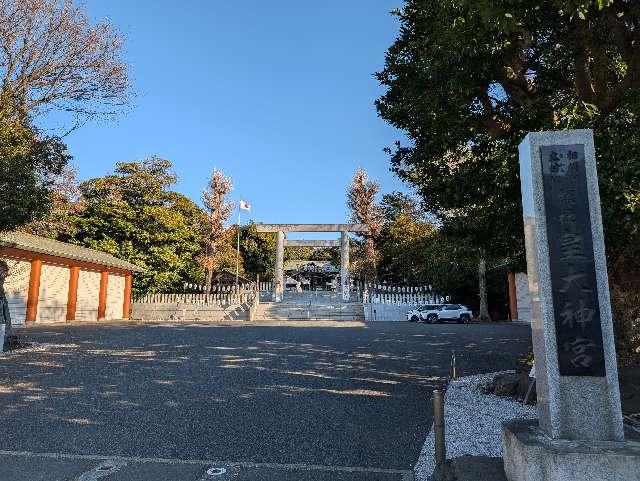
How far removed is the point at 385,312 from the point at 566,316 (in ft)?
84.9

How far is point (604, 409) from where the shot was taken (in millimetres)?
3176

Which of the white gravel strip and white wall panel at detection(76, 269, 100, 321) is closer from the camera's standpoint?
the white gravel strip

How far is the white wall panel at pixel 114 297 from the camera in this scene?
26.7 metres

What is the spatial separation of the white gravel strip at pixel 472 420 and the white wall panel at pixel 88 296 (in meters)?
22.5

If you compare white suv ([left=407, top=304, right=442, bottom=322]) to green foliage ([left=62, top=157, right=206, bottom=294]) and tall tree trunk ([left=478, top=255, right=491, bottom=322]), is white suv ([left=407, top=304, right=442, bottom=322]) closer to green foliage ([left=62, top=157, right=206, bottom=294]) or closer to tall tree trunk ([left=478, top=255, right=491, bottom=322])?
tall tree trunk ([left=478, top=255, right=491, bottom=322])

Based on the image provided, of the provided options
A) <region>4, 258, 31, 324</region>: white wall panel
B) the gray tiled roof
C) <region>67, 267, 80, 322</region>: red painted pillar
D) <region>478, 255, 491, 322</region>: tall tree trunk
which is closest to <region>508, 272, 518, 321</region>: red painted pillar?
<region>478, 255, 491, 322</region>: tall tree trunk

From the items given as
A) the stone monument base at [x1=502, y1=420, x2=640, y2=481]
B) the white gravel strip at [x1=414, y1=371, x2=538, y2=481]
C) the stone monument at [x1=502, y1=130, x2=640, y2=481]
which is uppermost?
the stone monument at [x1=502, y1=130, x2=640, y2=481]

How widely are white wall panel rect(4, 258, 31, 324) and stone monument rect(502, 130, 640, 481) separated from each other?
2128 cm

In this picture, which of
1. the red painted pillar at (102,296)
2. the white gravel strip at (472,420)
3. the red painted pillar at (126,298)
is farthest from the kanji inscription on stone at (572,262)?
the red painted pillar at (126,298)

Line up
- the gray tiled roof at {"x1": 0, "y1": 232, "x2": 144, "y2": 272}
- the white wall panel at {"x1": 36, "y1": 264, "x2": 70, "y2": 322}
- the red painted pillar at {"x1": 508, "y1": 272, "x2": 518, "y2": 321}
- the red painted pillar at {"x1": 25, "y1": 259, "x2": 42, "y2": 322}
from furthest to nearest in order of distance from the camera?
the red painted pillar at {"x1": 508, "y1": 272, "x2": 518, "y2": 321} → the white wall panel at {"x1": 36, "y1": 264, "x2": 70, "y2": 322} → the red painted pillar at {"x1": 25, "y1": 259, "x2": 42, "y2": 322} → the gray tiled roof at {"x1": 0, "y1": 232, "x2": 144, "y2": 272}

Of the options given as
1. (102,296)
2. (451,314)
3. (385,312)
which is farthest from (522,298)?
(102,296)

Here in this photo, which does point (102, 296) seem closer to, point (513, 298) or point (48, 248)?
point (48, 248)

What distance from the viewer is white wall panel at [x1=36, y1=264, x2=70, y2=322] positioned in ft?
67.9

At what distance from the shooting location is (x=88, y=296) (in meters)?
24.6
